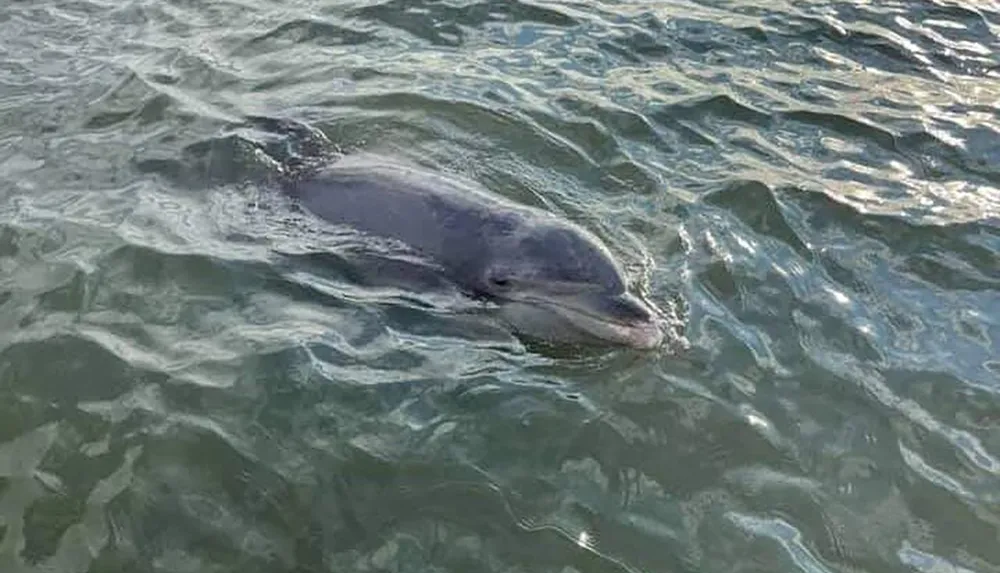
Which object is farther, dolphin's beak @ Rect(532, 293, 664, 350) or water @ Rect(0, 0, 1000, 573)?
dolphin's beak @ Rect(532, 293, 664, 350)

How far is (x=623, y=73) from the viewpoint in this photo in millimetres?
9430

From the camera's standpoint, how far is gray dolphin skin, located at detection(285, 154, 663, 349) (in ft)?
19.9

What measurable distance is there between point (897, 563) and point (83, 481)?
348 cm

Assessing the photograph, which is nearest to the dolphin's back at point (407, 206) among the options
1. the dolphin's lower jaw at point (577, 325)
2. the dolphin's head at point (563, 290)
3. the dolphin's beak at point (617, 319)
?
the dolphin's head at point (563, 290)

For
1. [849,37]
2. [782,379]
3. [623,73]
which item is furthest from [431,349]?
[849,37]

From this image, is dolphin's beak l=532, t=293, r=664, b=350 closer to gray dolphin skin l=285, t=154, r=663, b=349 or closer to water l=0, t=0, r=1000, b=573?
gray dolphin skin l=285, t=154, r=663, b=349

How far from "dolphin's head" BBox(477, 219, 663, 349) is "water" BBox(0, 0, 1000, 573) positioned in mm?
159

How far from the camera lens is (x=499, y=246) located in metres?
6.46

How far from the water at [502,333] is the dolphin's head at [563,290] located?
0.52 feet

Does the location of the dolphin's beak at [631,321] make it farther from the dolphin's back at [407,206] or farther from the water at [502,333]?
the dolphin's back at [407,206]

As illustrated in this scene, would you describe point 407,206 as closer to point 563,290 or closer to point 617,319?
point 563,290

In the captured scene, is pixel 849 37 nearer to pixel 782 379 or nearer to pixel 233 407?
pixel 782 379

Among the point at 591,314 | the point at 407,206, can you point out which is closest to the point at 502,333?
the point at 591,314

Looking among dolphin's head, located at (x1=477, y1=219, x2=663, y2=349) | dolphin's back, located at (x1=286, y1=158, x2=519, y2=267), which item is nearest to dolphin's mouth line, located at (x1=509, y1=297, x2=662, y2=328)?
dolphin's head, located at (x1=477, y1=219, x2=663, y2=349)
